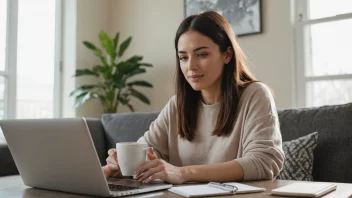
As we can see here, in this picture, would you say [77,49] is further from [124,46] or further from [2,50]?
[2,50]

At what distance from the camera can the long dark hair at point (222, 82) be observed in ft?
4.67

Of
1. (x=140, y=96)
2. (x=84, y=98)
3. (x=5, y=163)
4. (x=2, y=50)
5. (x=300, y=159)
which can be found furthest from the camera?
(x=140, y=96)

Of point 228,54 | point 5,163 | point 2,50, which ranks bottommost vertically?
point 5,163

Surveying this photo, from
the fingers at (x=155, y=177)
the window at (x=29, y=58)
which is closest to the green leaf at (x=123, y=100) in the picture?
the window at (x=29, y=58)

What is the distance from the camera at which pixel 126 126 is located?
2.45 m

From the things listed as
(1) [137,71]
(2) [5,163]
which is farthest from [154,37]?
(2) [5,163]

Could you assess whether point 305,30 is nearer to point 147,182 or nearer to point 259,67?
point 259,67

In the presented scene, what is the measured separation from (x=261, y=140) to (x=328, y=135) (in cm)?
64

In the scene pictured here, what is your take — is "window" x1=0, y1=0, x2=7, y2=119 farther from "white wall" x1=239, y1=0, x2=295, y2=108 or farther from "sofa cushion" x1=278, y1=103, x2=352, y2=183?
"sofa cushion" x1=278, y1=103, x2=352, y2=183

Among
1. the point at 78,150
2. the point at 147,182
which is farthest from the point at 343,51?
the point at 78,150

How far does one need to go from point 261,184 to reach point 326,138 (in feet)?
2.79

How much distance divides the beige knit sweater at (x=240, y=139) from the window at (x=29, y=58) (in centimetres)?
225

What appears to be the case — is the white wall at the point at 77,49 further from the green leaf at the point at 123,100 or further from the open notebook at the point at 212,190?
the open notebook at the point at 212,190

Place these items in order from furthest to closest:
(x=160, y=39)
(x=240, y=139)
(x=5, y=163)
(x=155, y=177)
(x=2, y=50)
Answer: (x=160, y=39) → (x=2, y=50) → (x=5, y=163) → (x=240, y=139) → (x=155, y=177)
